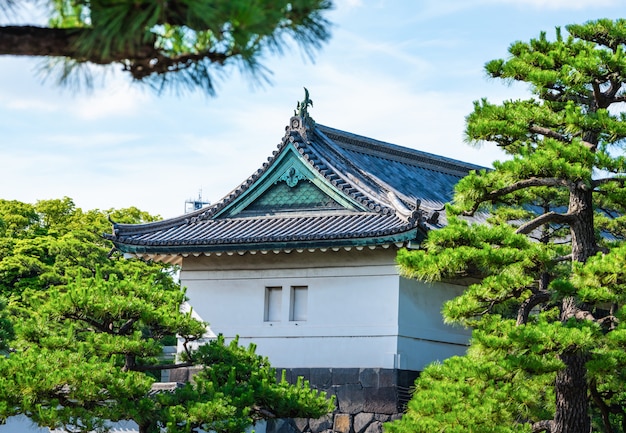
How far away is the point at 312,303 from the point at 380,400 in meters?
2.29

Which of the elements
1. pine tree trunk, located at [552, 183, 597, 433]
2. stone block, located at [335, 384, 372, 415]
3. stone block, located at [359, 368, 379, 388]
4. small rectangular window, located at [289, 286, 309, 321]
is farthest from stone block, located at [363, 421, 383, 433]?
pine tree trunk, located at [552, 183, 597, 433]

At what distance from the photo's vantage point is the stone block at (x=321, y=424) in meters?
18.8

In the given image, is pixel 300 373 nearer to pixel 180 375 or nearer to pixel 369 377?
pixel 369 377

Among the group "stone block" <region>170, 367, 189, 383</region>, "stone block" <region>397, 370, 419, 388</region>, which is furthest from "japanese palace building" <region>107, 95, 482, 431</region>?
"stone block" <region>170, 367, 189, 383</region>

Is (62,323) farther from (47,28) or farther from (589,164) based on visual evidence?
(47,28)

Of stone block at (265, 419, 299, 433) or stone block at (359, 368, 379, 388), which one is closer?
stone block at (359, 368, 379, 388)

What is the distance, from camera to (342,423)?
61.2 feet

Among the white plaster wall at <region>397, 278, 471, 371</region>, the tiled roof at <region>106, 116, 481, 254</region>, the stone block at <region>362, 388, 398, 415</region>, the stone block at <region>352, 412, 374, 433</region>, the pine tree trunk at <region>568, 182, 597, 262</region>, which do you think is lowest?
the stone block at <region>352, 412, 374, 433</region>

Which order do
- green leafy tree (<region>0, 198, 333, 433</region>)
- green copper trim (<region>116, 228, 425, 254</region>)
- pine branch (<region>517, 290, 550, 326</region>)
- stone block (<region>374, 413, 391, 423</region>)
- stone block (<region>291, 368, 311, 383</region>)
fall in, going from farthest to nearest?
stone block (<region>291, 368, 311, 383</region>)
stone block (<region>374, 413, 391, 423</region>)
green copper trim (<region>116, 228, 425, 254</region>)
pine branch (<region>517, 290, 550, 326</region>)
green leafy tree (<region>0, 198, 333, 433</region>)

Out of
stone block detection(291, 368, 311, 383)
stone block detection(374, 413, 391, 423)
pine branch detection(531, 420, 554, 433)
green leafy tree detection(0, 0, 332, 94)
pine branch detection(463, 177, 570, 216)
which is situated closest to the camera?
green leafy tree detection(0, 0, 332, 94)

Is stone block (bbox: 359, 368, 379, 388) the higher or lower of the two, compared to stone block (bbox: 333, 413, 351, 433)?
higher

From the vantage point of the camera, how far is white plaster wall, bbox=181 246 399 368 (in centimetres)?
1883

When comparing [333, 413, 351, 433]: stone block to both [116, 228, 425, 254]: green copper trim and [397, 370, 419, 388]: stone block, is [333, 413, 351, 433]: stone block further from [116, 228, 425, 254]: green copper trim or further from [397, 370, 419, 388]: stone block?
[116, 228, 425, 254]: green copper trim

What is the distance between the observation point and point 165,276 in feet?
122
